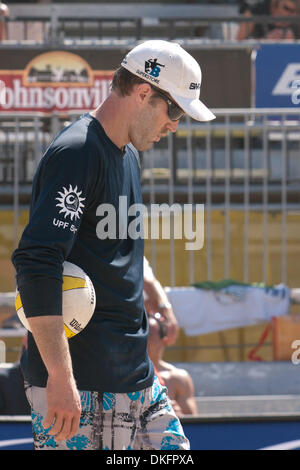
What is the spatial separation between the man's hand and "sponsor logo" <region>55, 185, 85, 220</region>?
538 millimetres

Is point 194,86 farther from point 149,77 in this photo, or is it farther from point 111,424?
point 111,424

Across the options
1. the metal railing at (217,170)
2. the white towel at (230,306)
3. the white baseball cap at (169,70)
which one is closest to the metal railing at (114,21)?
the metal railing at (217,170)

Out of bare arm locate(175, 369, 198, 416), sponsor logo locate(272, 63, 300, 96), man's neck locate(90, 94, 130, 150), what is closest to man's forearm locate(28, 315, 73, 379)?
man's neck locate(90, 94, 130, 150)

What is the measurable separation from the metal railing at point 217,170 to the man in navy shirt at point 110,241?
11.1 ft

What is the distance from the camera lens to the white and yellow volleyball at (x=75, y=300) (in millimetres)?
2633

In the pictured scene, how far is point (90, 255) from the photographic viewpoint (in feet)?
9.04

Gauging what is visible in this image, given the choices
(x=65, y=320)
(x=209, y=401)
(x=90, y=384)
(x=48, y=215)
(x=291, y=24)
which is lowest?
(x=209, y=401)

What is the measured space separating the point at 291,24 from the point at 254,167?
3.86 metres

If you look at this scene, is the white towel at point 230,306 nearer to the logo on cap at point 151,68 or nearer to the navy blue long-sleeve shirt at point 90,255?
the navy blue long-sleeve shirt at point 90,255

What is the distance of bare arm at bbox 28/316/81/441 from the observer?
2480 millimetres

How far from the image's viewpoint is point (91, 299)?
2686 millimetres

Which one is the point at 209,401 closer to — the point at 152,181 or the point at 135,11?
the point at 152,181
